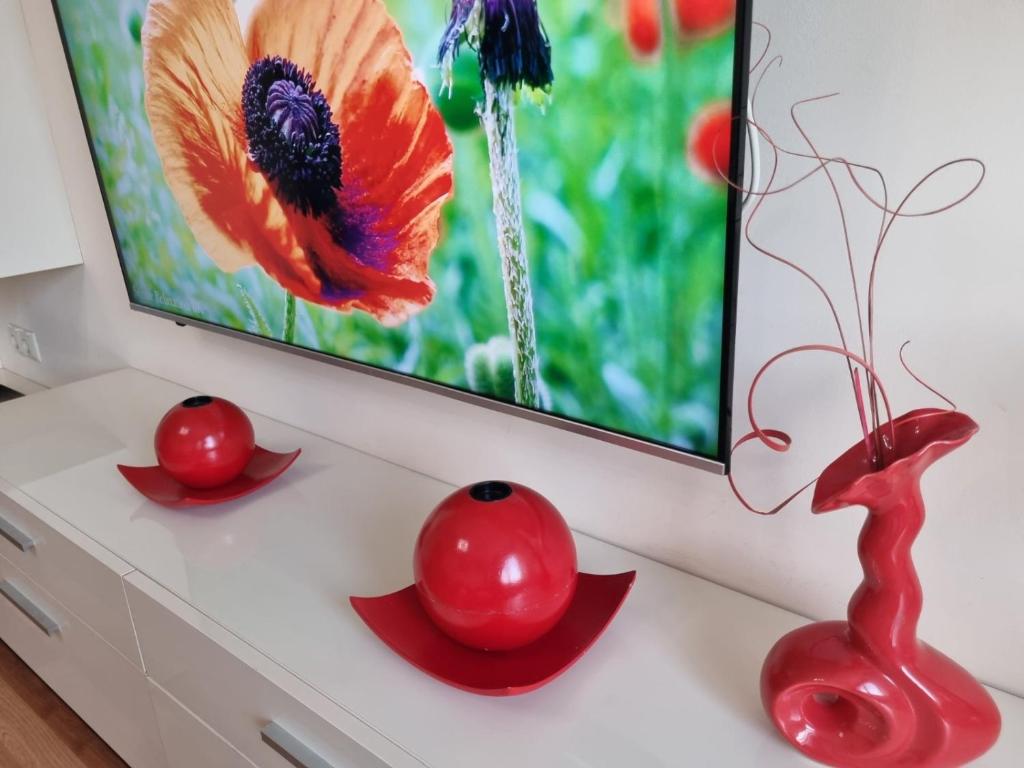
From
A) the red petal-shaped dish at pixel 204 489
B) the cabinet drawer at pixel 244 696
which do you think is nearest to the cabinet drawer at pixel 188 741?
the cabinet drawer at pixel 244 696

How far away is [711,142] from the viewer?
2.54 ft

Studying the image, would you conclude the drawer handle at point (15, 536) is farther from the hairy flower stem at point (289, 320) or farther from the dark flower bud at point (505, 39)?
the dark flower bud at point (505, 39)

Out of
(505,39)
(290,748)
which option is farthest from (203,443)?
(505,39)

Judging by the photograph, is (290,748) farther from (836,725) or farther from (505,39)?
(505,39)

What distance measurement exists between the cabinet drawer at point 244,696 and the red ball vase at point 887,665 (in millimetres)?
398

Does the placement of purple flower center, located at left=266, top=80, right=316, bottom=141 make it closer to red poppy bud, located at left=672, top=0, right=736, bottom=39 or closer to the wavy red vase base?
red poppy bud, located at left=672, top=0, right=736, bottom=39

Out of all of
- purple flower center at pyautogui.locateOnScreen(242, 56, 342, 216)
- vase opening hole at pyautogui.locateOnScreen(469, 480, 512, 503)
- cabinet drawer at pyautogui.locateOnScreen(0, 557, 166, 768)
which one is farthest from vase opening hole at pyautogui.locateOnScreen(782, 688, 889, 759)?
cabinet drawer at pyautogui.locateOnScreen(0, 557, 166, 768)

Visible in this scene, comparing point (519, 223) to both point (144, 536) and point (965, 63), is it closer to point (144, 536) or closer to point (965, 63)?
point (965, 63)

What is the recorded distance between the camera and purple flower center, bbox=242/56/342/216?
114cm

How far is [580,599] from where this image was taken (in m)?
1.00

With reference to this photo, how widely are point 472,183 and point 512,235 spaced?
86 mm

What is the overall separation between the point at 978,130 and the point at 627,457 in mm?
562

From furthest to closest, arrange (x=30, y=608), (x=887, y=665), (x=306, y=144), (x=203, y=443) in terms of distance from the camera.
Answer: (x=30, y=608) → (x=203, y=443) → (x=306, y=144) → (x=887, y=665)

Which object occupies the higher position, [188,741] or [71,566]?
[71,566]
